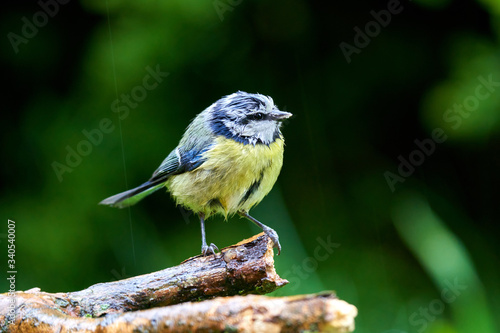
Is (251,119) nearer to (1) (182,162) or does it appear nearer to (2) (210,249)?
(1) (182,162)

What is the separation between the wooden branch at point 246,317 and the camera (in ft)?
4.17

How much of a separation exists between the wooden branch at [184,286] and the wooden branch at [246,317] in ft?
1.26

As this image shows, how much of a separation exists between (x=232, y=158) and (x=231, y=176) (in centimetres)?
9

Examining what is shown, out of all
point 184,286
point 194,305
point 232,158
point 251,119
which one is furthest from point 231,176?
point 194,305

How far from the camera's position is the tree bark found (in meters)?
1.30

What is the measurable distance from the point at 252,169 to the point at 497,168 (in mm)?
1986

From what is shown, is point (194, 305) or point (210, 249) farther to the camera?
point (210, 249)

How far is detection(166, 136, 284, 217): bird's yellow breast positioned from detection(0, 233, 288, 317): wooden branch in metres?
0.44

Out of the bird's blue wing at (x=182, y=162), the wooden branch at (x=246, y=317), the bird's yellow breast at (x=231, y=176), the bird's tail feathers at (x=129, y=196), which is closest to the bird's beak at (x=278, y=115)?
the bird's yellow breast at (x=231, y=176)

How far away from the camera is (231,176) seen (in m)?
2.36


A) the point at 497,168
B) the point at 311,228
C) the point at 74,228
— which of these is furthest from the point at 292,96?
the point at 74,228

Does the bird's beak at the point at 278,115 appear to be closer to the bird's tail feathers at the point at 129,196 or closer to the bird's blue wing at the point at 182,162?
the bird's blue wing at the point at 182,162

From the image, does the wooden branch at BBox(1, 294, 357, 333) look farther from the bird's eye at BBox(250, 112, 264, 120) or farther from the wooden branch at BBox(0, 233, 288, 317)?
the bird's eye at BBox(250, 112, 264, 120)

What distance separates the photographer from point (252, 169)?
236 centimetres
